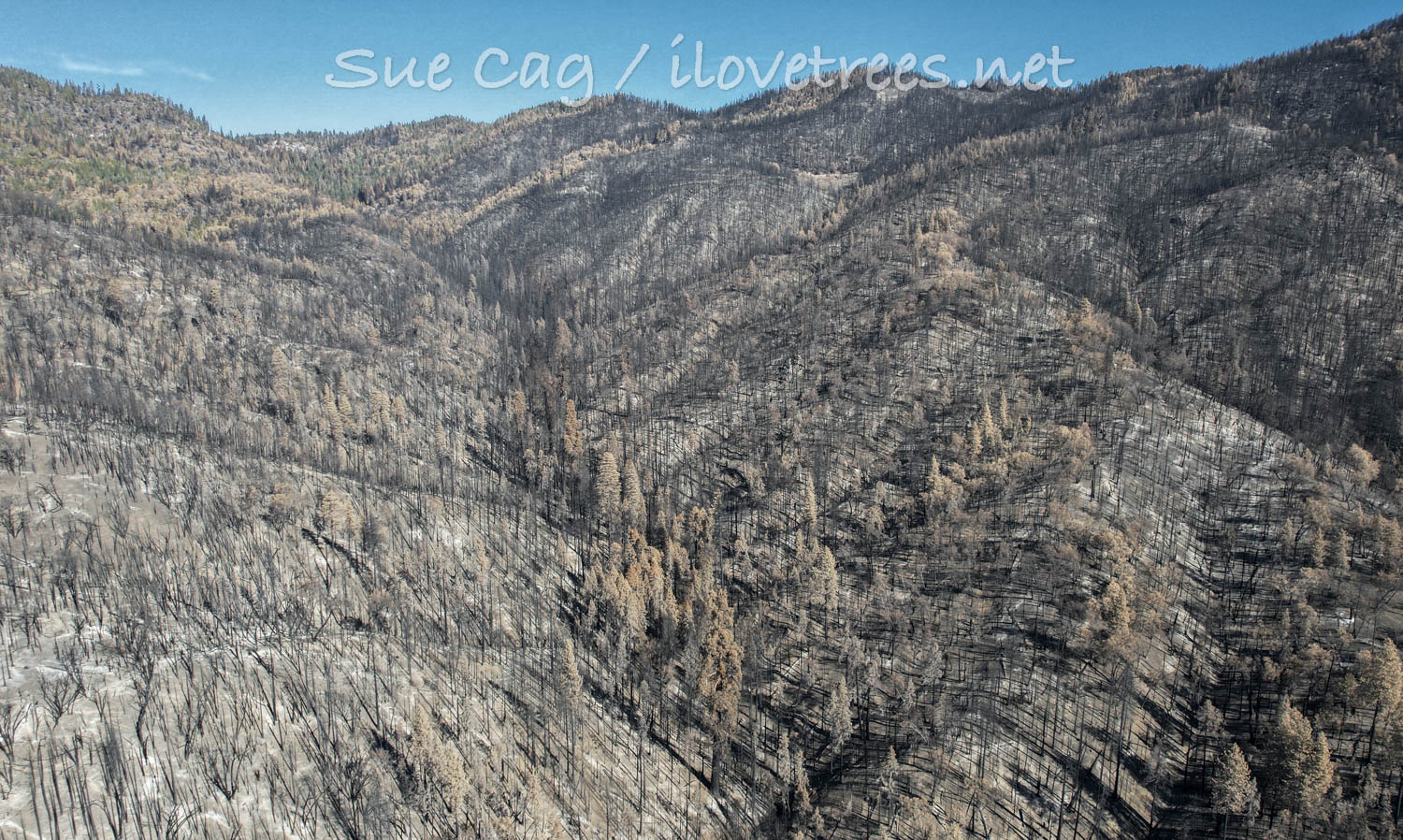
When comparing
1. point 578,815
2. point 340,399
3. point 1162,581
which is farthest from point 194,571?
point 1162,581

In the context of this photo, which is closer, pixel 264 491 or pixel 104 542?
pixel 104 542

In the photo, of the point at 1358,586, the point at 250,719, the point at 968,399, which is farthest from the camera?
the point at 968,399

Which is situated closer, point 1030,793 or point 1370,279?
point 1030,793

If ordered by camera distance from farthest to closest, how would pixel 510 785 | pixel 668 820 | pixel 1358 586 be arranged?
pixel 1358 586, pixel 668 820, pixel 510 785

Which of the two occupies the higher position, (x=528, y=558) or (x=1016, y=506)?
(x=1016, y=506)

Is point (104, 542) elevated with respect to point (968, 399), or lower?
lower

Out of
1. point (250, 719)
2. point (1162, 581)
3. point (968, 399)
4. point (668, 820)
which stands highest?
point (968, 399)

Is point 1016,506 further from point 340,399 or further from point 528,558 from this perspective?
point 340,399

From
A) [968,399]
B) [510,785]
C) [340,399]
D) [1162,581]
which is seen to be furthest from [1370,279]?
[340,399]

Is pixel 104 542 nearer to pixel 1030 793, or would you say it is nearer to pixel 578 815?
pixel 578 815
